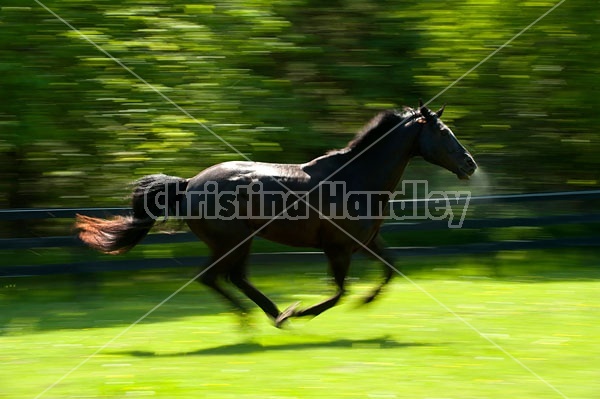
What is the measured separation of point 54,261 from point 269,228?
5.21 meters

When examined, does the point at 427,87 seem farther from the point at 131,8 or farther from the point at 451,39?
the point at 131,8

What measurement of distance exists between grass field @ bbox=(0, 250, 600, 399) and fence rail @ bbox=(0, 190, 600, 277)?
302 millimetres

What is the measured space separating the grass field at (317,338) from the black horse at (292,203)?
0.73 metres

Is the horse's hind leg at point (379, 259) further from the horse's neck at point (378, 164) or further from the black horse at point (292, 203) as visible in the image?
the horse's neck at point (378, 164)

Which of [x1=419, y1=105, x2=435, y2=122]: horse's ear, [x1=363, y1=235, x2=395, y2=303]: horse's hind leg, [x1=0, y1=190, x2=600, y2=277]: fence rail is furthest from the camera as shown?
[x1=0, y1=190, x2=600, y2=277]: fence rail

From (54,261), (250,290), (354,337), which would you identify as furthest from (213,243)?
(54,261)

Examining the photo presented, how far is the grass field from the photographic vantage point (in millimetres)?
6648

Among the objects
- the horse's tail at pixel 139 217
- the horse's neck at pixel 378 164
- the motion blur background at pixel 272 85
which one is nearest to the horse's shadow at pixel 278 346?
the horse's tail at pixel 139 217

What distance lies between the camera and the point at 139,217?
29.5 feet

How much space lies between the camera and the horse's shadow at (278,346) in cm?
791

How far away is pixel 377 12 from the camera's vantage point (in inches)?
566

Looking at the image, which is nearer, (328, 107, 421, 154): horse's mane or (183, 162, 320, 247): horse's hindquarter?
(183, 162, 320, 247): horse's hindquarter

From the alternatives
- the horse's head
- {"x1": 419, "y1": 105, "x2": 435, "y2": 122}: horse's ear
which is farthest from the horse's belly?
{"x1": 419, "y1": 105, "x2": 435, "y2": 122}: horse's ear

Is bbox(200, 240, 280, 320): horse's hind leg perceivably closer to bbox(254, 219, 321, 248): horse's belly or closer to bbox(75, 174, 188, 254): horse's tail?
bbox(254, 219, 321, 248): horse's belly
